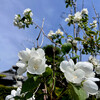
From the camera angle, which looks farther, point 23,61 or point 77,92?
point 23,61

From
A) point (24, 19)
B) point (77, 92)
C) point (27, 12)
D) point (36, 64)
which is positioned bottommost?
point (77, 92)

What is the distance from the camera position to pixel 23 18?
308 cm

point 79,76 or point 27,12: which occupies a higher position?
point 27,12

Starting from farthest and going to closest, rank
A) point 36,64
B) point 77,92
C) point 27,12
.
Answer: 1. point 27,12
2. point 36,64
3. point 77,92

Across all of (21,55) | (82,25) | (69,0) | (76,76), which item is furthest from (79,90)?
(69,0)

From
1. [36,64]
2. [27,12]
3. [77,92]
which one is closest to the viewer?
[77,92]

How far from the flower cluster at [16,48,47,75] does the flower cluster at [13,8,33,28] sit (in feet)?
8.11

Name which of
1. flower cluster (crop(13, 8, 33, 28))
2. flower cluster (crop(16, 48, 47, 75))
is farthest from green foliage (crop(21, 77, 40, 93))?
flower cluster (crop(13, 8, 33, 28))

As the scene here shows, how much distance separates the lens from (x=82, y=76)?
546 mm

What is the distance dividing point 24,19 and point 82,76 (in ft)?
8.95

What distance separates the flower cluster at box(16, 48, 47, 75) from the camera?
23.1 inches

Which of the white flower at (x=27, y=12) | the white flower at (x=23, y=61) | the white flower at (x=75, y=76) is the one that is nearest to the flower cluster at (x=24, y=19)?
the white flower at (x=27, y=12)

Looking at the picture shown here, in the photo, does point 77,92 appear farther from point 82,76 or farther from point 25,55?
point 25,55

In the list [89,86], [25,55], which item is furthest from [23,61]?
[89,86]
